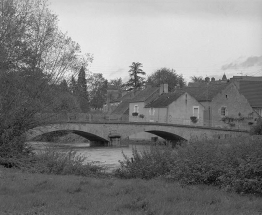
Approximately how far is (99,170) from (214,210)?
27.1 feet

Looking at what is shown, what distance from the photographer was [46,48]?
19.1 m

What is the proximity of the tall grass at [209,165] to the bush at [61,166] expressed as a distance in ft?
4.03

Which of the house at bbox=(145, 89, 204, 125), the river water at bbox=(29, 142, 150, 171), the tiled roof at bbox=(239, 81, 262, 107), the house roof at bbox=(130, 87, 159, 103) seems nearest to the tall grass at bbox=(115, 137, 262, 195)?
the river water at bbox=(29, 142, 150, 171)

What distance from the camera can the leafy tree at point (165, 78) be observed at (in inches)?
3755

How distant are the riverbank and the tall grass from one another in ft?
1.55

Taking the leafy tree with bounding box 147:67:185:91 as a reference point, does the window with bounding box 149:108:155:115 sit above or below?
below

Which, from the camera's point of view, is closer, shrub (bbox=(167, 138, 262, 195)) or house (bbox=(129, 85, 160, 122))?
shrub (bbox=(167, 138, 262, 195))

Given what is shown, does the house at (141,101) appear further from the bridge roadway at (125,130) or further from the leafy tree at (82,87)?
the leafy tree at (82,87)

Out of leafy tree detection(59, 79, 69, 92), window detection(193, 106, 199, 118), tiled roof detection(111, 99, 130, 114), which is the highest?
tiled roof detection(111, 99, 130, 114)

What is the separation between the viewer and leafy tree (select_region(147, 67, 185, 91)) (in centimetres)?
9538

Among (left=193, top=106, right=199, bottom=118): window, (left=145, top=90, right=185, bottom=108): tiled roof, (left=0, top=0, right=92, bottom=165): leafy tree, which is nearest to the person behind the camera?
(left=0, top=0, right=92, bottom=165): leafy tree

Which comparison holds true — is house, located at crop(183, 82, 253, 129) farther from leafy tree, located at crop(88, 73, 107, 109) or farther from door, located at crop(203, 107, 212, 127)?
leafy tree, located at crop(88, 73, 107, 109)

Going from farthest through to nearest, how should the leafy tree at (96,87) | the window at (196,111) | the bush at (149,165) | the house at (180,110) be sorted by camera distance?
the window at (196,111) < the house at (180,110) < the leafy tree at (96,87) < the bush at (149,165)

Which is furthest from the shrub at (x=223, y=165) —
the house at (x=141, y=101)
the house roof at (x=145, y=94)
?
the house roof at (x=145, y=94)
